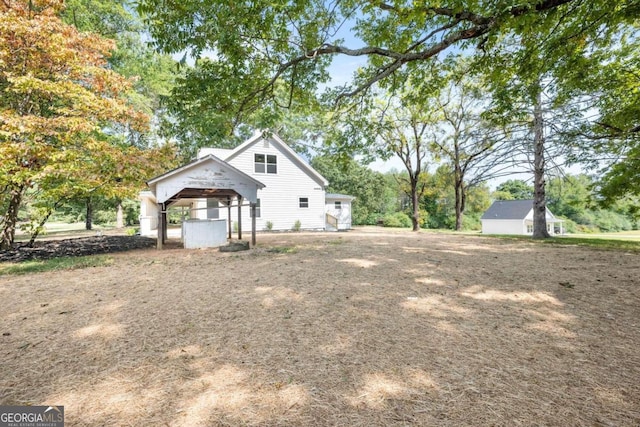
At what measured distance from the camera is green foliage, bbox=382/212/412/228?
36.3 m

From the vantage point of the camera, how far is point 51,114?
1042cm

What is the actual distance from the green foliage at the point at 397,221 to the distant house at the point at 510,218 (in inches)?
363

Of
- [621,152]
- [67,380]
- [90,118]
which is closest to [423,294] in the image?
[67,380]

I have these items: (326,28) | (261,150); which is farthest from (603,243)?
(261,150)

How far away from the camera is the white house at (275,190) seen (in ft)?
62.4

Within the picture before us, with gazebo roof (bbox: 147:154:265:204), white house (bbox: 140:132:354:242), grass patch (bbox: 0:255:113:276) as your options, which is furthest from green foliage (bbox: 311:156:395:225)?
grass patch (bbox: 0:255:113:276)

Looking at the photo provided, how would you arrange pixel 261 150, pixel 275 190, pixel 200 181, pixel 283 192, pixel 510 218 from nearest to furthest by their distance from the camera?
pixel 200 181 → pixel 261 150 → pixel 275 190 → pixel 283 192 → pixel 510 218

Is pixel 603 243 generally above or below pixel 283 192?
below

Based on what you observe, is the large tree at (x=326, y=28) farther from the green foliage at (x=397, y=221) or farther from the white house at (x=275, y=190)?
the green foliage at (x=397, y=221)

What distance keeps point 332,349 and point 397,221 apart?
1377 inches

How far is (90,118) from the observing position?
30.6ft

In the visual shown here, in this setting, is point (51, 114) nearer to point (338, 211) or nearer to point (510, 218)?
point (338, 211)

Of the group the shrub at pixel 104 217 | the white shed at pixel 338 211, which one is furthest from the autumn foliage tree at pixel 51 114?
the shrub at pixel 104 217

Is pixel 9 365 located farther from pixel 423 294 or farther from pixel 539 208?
pixel 539 208
